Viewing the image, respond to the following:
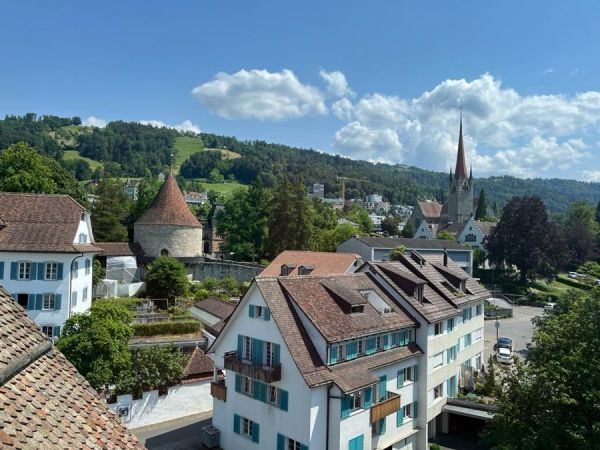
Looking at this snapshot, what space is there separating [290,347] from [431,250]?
55.9 meters

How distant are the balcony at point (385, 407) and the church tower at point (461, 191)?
351 feet

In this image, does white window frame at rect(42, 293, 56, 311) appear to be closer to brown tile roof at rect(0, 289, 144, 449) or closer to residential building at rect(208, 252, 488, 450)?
residential building at rect(208, 252, 488, 450)

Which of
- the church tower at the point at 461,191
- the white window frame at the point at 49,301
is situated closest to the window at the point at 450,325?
the white window frame at the point at 49,301

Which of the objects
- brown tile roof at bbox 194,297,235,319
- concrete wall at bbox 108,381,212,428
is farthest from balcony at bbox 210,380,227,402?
brown tile roof at bbox 194,297,235,319

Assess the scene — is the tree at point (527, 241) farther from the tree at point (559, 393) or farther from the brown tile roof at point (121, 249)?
the tree at point (559, 393)

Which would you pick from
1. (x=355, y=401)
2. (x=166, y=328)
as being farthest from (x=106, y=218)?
(x=355, y=401)

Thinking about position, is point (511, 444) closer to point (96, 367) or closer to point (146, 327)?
point (96, 367)

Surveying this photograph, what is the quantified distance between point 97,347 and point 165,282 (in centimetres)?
2177

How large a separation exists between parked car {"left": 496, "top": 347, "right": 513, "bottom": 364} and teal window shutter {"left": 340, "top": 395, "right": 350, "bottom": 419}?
23984 mm

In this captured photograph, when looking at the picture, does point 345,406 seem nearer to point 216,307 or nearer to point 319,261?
point 216,307

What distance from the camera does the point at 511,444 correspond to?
1892cm

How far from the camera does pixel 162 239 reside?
57719 mm

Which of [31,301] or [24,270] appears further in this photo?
[24,270]

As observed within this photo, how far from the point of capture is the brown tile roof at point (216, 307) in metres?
39.5
